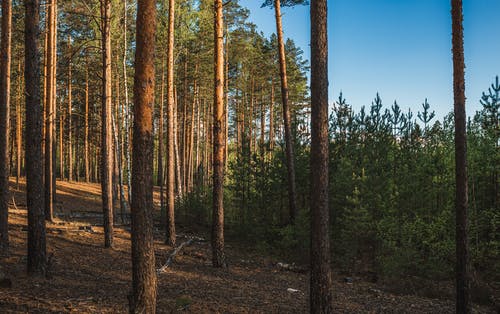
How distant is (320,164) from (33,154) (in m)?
6.46

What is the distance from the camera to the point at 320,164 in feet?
22.5

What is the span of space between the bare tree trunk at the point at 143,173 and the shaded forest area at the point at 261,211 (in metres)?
0.02

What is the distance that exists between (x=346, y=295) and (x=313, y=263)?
14.3 feet

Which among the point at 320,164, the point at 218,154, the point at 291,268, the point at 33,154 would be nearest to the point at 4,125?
the point at 33,154

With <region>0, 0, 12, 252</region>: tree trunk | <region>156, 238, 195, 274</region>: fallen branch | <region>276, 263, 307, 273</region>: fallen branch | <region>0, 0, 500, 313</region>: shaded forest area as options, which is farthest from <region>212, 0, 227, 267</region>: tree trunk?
<region>0, 0, 12, 252</region>: tree trunk

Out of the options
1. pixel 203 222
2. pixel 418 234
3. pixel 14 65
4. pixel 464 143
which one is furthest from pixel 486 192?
pixel 14 65

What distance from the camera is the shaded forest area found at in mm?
6875

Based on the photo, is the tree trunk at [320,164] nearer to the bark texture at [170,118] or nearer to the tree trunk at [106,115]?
the tree trunk at [106,115]

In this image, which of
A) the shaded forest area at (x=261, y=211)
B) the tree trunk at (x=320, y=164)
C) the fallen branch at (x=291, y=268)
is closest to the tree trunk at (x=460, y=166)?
the shaded forest area at (x=261, y=211)

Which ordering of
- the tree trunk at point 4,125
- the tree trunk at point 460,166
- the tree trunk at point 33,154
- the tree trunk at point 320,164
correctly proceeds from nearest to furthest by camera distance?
the tree trunk at point 320,164, the tree trunk at point 33,154, the tree trunk at point 460,166, the tree trunk at point 4,125

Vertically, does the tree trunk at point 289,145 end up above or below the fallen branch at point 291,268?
above

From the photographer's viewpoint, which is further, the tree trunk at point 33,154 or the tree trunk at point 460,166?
the tree trunk at point 460,166

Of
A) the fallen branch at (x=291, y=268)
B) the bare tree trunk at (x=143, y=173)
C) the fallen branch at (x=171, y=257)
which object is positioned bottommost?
the fallen branch at (x=291, y=268)

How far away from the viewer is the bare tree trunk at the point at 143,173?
5848 mm
